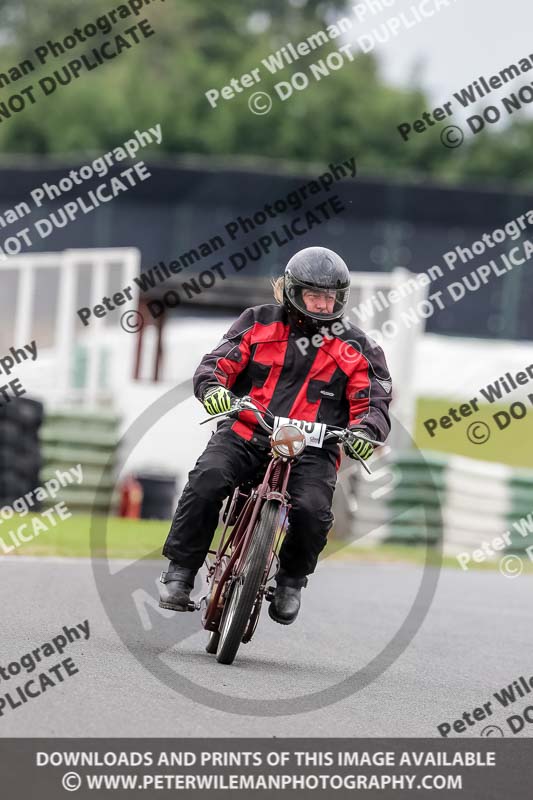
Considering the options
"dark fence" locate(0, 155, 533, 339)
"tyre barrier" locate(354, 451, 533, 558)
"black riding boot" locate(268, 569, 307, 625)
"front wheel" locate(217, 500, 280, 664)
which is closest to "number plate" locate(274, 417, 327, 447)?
"front wheel" locate(217, 500, 280, 664)

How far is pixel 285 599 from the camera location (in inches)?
309

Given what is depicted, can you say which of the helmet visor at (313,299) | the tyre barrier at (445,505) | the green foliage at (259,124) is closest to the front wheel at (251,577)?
the helmet visor at (313,299)

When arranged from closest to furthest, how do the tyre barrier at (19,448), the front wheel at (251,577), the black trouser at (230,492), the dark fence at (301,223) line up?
the front wheel at (251,577) → the black trouser at (230,492) → the tyre barrier at (19,448) → the dark fence at (301,223)

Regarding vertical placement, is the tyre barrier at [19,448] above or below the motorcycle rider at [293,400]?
below

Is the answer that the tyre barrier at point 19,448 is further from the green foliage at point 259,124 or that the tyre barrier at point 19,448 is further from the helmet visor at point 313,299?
the green foliage at point 259,124

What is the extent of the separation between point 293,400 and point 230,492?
20.9 inches

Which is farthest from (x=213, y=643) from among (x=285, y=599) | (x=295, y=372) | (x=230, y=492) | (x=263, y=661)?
(x=295, y=372)

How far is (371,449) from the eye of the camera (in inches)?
298

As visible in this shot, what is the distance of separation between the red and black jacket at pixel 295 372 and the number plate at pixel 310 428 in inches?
8.1

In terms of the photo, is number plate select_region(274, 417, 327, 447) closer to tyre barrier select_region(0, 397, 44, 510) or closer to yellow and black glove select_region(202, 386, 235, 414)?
yellow and black glove select_region(202, 386, 235, 414)

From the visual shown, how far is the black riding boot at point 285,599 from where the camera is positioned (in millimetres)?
7832

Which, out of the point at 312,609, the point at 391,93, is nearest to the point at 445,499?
the point at 312,609

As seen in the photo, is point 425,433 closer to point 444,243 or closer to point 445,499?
point 444,243

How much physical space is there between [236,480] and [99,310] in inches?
518
